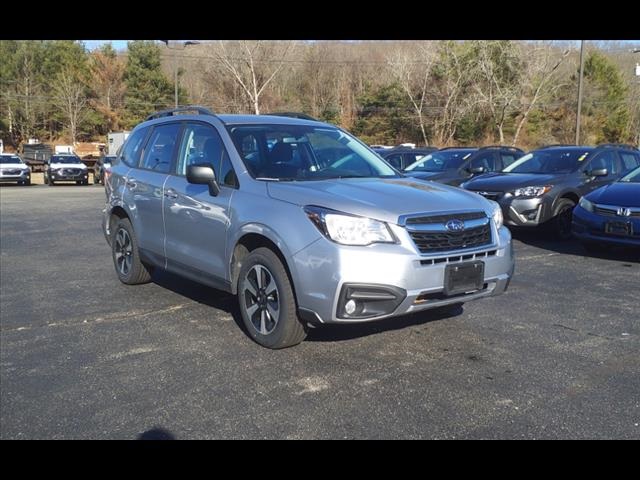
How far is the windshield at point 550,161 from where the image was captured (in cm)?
1035

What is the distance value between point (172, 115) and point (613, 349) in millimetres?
4603

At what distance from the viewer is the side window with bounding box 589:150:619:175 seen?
34.1 ft

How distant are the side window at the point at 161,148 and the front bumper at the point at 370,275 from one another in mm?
2420

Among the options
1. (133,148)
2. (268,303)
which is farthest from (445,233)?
(133,148)

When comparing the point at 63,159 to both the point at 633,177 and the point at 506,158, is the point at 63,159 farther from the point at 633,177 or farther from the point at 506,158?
the point at 633,177

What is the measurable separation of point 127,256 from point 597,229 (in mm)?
5986

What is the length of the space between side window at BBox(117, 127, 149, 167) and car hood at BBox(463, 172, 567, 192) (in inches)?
227

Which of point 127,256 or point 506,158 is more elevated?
point 506,158

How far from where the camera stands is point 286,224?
4270 mm

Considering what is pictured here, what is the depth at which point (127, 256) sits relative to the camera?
6664 mm

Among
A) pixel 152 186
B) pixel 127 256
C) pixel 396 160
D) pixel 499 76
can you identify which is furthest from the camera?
pixel 499 76
